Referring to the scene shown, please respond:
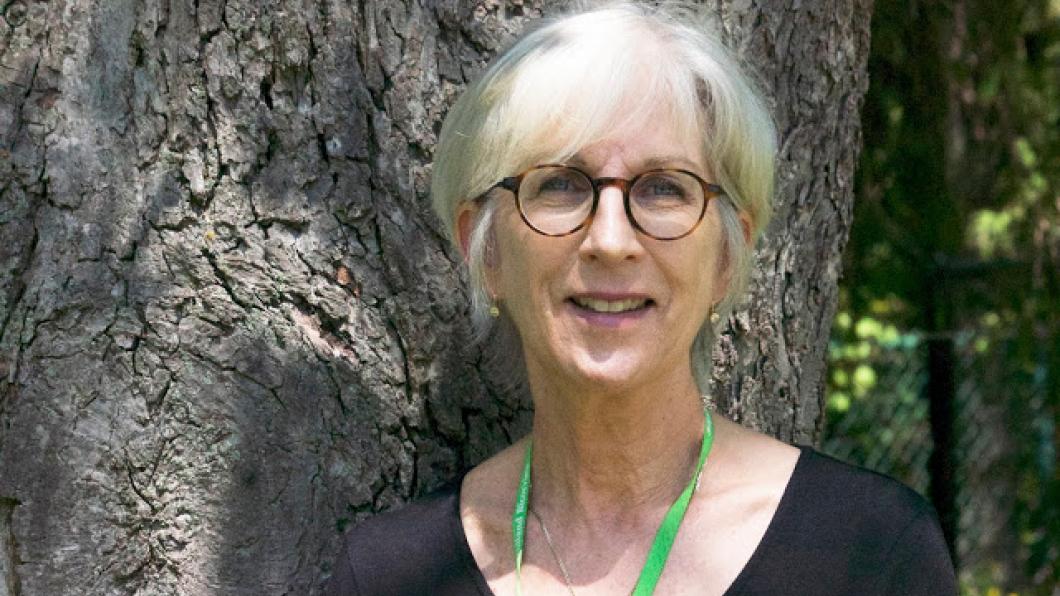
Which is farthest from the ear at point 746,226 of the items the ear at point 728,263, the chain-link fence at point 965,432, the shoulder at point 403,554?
the chain-link fence at point 965,432

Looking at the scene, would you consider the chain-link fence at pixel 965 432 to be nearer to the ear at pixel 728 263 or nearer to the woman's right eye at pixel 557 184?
the ear at pixel 728 263

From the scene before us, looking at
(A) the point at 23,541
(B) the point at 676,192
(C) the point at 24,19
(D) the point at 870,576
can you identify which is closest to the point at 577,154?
(B) the point at 676,192

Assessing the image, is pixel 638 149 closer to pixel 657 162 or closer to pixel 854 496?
pixel 657 162

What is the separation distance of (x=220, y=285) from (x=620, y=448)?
695mm

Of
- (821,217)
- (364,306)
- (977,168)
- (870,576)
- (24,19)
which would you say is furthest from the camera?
(977,168)

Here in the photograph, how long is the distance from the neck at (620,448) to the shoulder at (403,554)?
175 millimetres

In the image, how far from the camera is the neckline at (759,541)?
2117 mm

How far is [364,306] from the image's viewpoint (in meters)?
2.42

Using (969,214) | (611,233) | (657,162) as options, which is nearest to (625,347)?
(611,233)

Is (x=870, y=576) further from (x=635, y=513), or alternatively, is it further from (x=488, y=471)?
(x=488, y=471)

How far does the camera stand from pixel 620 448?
2.29 metres

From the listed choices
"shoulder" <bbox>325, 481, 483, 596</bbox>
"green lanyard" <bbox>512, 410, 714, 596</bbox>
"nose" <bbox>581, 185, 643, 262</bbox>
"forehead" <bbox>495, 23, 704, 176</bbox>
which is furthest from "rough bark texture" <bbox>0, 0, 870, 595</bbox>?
"nose" <bbox>581, 185, 643, 262</bbox>

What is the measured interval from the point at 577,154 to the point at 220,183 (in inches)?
24.0

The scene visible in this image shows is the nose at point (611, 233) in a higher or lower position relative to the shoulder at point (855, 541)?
higher
